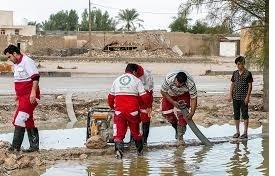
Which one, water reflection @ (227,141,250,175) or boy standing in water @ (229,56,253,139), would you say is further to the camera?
boy standing in water @ (229,56,253,139)

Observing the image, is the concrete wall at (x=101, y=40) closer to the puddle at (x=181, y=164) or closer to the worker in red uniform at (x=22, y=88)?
the puddle at (x=181, y=164)

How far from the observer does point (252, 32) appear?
53.7ft

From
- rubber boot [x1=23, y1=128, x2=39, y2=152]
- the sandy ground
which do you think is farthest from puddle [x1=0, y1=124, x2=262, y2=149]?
rubber boot [x1=23, y1=128, x2=39, y2=152]

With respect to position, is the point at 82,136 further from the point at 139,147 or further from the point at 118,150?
the point at 118,150

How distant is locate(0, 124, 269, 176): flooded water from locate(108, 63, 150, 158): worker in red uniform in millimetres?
384

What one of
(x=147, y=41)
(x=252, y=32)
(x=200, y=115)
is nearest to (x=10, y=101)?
(x=200, y=115)

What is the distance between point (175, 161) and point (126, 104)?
1.13 meters

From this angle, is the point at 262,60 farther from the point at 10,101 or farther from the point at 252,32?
the point at 10,101

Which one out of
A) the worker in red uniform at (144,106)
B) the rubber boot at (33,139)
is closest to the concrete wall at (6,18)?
the worker in red uniform at (144,106)

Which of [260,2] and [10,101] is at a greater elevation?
[260,2]

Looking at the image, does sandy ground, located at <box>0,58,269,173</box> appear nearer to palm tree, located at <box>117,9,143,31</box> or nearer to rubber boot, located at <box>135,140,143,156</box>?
rubber boot, located at <box>135,140,143,156</box>

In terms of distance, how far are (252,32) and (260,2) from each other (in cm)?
107

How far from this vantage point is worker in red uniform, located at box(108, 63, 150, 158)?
8570mm

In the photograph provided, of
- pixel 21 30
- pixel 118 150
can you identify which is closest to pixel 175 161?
pixel 118 150
